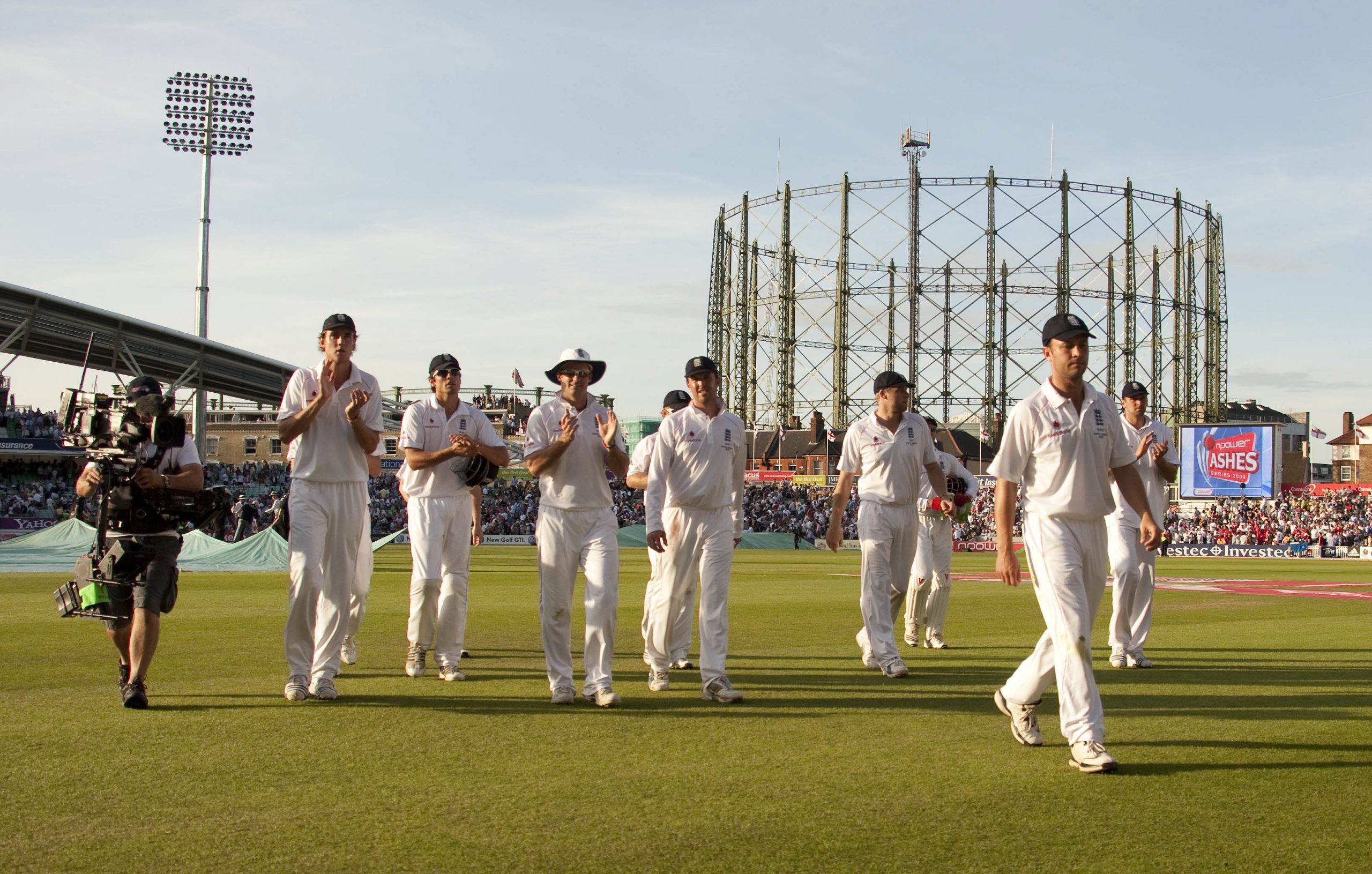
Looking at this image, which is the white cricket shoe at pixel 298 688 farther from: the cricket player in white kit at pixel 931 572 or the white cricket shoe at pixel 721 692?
the cricket player in white kit at pixel 931 572

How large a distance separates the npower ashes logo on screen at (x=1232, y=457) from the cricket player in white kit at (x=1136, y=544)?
43.0 metres

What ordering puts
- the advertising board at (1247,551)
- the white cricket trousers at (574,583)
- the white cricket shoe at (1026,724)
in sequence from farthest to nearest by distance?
the advertising board at (1247,551), the white cricket trousers at (574,583), the white cricket shoe at (1026,724)

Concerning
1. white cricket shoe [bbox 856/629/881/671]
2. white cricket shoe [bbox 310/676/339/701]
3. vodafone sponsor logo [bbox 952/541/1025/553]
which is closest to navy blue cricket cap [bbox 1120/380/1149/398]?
white cricket shoe [bbox 856/629/881/671]

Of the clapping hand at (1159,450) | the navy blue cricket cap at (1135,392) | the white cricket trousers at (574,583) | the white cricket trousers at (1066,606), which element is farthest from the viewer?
the navy blue cricket cap at (1135,392)

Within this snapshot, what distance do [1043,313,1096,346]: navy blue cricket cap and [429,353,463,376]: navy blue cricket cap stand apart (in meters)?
4.67


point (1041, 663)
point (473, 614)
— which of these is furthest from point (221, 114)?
point (1041, 663)

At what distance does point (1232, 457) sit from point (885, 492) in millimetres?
45892

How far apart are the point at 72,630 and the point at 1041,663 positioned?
893 cm

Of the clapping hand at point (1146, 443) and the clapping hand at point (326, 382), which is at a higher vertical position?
the clapping hand at point (326, 382)

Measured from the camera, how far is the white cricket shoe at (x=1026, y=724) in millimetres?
5996

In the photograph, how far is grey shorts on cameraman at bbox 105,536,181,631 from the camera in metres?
6.82

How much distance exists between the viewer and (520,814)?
14.9ft

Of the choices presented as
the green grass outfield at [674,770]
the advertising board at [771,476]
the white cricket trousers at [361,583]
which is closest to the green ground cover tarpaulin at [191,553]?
the green grass outfield at [674,770]

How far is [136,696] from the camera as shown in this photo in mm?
6785
